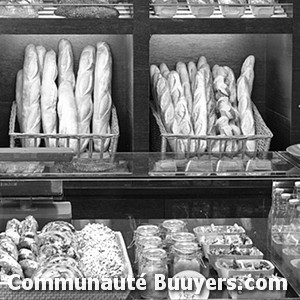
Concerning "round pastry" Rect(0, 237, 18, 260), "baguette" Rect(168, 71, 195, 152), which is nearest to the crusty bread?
"baguette" Rect(168, 71, 195, 152)

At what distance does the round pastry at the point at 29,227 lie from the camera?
5.41 feet

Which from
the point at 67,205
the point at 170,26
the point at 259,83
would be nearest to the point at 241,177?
the point at 67,205

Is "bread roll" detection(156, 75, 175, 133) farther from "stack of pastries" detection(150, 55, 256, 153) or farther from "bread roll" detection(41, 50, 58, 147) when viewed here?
"bread roll" detection(41, 50, 58, 147)

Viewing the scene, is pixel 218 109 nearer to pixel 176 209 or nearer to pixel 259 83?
pixel 259 83

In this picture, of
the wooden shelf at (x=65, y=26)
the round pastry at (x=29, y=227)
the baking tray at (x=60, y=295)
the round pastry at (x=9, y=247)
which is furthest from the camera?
the wooden shelf at (x=65, y=26)

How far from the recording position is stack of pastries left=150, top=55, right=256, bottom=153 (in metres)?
2.83

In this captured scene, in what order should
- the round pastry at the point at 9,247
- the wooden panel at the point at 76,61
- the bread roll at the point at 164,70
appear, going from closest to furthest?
the round pastry at the point at 9,247, the bread roll at the point at 164,70, the wooden panel at the point at 76,61

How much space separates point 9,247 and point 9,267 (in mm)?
98

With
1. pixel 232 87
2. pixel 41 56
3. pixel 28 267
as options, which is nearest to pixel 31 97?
pixel 41 56

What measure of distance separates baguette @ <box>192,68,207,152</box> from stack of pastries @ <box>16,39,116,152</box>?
33cm

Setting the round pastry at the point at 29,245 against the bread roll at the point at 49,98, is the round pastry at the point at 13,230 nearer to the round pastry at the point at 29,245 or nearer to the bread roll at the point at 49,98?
the round pastry at the point at 29,245

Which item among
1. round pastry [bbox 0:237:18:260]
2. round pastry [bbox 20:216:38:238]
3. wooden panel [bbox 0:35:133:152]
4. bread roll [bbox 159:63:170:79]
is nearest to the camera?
round pastry [bbox 0:237:18:260]

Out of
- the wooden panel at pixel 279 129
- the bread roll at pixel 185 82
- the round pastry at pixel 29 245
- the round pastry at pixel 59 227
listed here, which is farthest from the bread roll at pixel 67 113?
the round pastry at pixel 29 245

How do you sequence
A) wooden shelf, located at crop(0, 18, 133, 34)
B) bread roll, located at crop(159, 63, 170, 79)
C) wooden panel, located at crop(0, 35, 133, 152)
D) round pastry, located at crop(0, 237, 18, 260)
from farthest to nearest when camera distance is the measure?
1. wooden panel, located at crop(0, 35, 133, 152)
2. bread roll, located at crop(159, 63, 170, 79)
3. wooden shelf, located at crop(0, 18, 133, 34)
4. round pastry, located at crop(0, 237, 18, 260)
